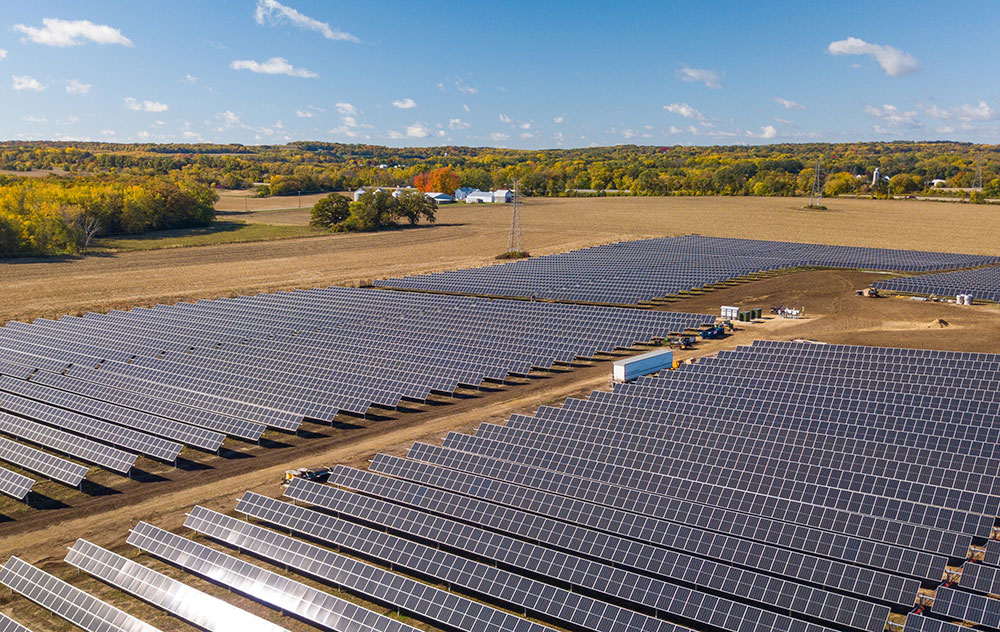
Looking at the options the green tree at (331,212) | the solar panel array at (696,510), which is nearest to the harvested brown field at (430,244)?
the green tree at (331,212)

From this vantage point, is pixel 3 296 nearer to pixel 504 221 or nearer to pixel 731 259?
pixel 731 259

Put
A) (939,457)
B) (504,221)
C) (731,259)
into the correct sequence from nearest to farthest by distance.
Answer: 1. (939,457)
2. (731,259)
3. (504,221)

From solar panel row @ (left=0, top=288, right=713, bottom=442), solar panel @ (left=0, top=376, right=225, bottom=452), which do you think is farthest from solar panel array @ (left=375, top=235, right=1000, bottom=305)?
solar panel @ (left=0, top=376, right=225, bottom=452)

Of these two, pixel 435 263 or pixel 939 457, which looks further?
pixel 435 263

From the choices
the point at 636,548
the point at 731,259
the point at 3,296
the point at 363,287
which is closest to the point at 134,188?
the point at 3,296

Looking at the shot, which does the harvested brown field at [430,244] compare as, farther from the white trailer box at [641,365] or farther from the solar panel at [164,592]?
the solar panel at [164,592]

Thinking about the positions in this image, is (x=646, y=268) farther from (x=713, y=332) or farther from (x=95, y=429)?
(x=95, y=429)

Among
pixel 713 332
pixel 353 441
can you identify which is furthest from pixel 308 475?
pixel 713 332
